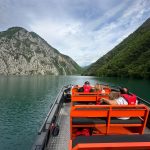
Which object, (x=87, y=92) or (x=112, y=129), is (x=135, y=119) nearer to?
(x=112, y=129)

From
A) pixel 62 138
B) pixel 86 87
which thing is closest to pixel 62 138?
pixel 62 138

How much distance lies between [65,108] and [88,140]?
1169cm

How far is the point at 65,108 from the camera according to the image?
15805 mm

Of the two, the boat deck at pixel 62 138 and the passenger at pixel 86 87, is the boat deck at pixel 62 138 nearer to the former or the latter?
the boat deck at pixel 62 138

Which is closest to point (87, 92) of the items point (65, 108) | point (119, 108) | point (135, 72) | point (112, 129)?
point (65, 108)

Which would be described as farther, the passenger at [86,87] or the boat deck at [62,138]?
the passenger at [86,87]

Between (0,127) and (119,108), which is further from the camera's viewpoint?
(0,127)

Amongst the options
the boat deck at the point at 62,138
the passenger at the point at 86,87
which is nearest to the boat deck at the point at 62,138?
the boat deck at the point at 62,138

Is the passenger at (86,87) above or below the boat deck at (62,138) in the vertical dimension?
above

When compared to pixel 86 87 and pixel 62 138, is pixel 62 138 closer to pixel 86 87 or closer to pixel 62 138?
pixel 62 138

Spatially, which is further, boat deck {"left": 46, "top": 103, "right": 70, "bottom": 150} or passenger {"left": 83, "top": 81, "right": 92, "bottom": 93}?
passenger {"left": 83, "top": 81, "right": 92, "bottom": 93}

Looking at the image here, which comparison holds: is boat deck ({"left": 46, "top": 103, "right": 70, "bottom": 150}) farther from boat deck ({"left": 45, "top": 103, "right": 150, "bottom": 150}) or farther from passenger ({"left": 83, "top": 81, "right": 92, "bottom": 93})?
passenger ({"left": 83, "top": 81, "right": 92, "bottom": 93})

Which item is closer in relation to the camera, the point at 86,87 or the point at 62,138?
the point at 62,138

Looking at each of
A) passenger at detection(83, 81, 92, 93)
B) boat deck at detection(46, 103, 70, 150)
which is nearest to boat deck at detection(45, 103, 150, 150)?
boat deck at detection(46, 103, 70, 150)
